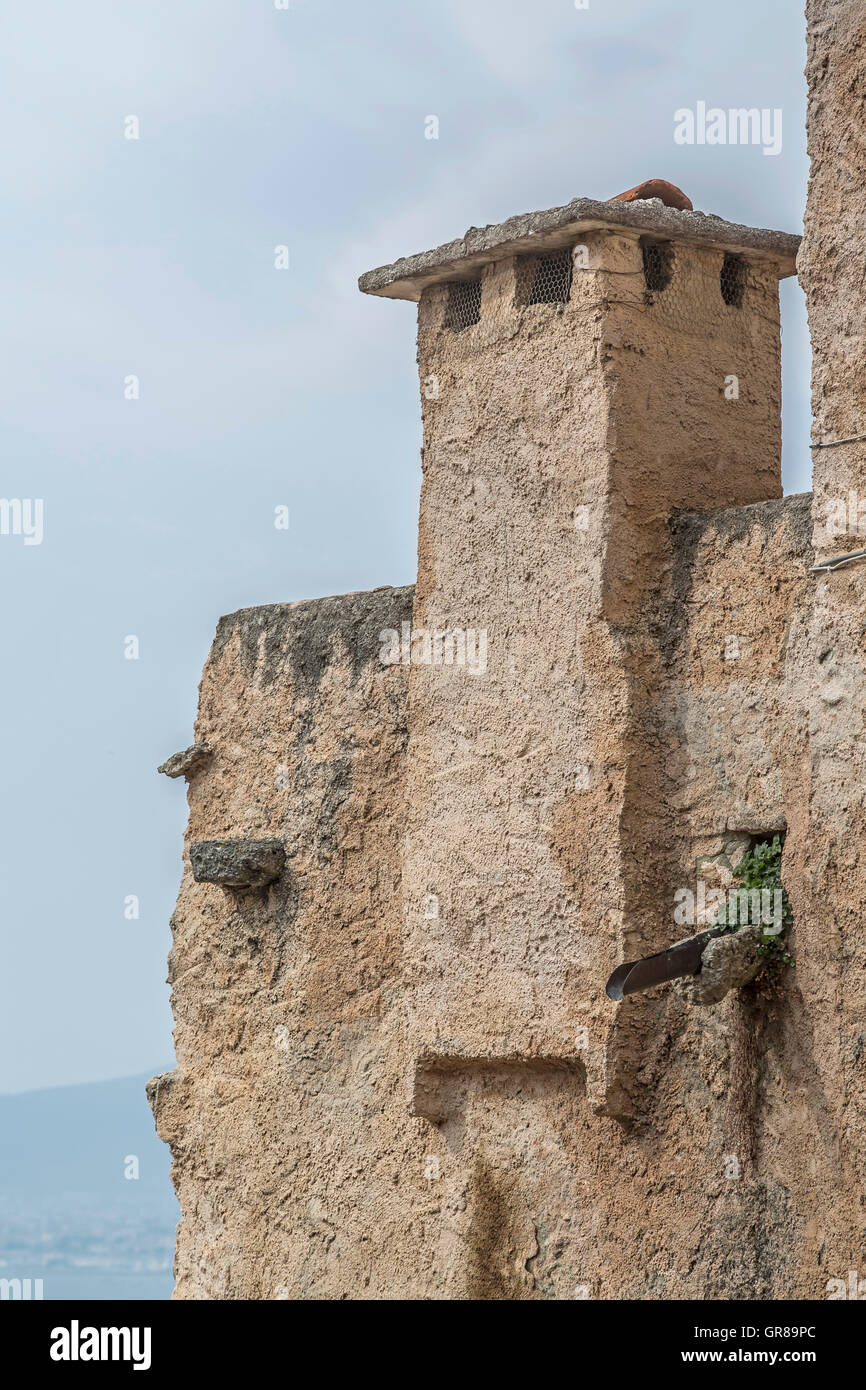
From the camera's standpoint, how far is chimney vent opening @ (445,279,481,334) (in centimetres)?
671

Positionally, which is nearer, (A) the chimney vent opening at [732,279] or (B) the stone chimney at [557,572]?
(B) the stone chimney at [557,572]

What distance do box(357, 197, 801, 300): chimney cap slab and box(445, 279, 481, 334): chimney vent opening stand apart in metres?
0.04

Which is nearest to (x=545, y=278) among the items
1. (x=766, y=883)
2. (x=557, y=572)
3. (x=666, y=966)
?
(x=557, y=572)

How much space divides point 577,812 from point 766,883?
2.10 ft

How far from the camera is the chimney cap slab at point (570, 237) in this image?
20.3ft

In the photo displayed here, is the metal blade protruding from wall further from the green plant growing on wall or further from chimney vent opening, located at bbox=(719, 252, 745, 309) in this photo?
chimney vent opening, located at bbox=(719, 252, 745, 309)

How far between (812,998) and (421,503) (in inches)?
86.4

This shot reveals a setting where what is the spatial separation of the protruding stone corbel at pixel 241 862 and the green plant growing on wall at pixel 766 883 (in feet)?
6.59

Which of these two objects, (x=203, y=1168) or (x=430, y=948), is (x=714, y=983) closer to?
(x=430, y=948)

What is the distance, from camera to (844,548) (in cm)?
539

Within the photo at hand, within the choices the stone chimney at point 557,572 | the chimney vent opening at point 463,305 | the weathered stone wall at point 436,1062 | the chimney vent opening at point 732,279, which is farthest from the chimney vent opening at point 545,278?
the weathered stone wall at point 436,1062

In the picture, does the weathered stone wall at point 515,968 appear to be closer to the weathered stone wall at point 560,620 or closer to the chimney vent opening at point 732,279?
the weathered stone wall at point 560,620

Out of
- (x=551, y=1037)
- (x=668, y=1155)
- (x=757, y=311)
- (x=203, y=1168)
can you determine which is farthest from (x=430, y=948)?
(x=757, y=311)

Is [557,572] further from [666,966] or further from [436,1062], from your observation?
[436,1062]
